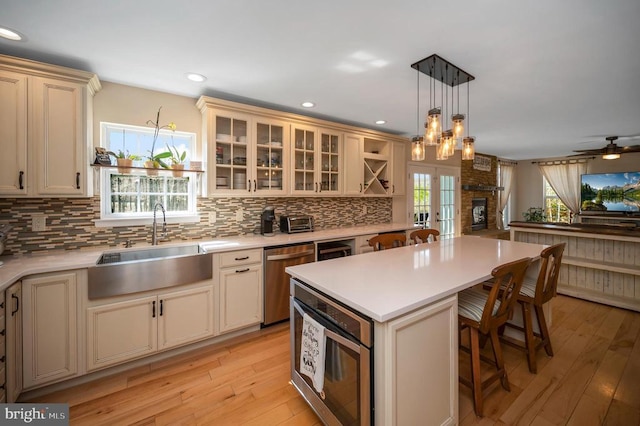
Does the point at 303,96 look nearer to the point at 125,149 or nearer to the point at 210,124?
the point at 210,124

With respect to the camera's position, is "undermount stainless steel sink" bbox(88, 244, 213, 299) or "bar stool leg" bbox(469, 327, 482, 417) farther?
"undermount stainless steel sink" bbox(88, 244, 213, 299)

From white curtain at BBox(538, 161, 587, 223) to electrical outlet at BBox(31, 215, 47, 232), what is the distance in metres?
9.42

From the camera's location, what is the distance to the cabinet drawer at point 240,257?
250cm

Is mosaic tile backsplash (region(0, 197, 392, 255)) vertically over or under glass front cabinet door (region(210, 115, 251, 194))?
under

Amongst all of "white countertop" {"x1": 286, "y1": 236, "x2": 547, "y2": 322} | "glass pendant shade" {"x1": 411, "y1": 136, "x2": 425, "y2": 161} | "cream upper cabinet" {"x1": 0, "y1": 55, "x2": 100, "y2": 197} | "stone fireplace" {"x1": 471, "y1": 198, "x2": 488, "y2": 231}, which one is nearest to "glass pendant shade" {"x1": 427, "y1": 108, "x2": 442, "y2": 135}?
"glass pendant shade" {"x1": 411, "y1": 136, "x2": 425, "y2": 161}

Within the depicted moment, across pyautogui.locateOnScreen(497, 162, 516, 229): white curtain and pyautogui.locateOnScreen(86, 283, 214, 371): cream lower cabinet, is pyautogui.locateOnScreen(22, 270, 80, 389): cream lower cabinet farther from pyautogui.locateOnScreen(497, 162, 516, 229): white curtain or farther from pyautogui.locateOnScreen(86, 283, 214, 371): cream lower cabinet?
pyautogui.locateOnScreen(497, 162, 516, 229): white curtain

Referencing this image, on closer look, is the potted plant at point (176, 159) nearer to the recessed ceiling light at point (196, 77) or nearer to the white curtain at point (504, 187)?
the recessed ceiling light at point (196, 77)

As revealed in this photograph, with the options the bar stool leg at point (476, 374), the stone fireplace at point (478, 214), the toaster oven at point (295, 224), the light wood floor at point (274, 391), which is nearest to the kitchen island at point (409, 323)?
the bar stool leg at point (476, 374)

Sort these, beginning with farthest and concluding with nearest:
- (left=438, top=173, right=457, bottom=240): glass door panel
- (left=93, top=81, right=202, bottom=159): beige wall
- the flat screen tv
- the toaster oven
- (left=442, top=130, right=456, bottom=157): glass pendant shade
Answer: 1. the flat screen tv
2. (left=438, top=173, right=457, bottom=240): glass door panel
3. the toaster oven
4. (left=93, top=81, right=202, bottom=159): beige wall
5. (left=442, top=130, right=456, bottom=157): glass pendant shade

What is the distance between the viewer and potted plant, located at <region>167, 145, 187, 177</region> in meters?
2.63

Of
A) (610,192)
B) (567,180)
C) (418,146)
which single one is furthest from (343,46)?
(567,180)

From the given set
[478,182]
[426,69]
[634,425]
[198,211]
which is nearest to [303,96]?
[426,69]

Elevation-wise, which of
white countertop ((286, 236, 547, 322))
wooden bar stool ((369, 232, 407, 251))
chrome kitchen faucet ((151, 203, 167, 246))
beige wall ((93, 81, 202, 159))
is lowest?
white countertop ((286, 236, 547, 322))

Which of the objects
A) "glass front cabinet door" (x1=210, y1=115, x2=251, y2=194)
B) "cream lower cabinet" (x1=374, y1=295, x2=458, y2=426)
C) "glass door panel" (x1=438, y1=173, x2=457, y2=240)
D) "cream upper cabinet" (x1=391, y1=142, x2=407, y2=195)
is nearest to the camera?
"cream lower cabinet" (x1=374, y1=295, x2=458, y2=426)
